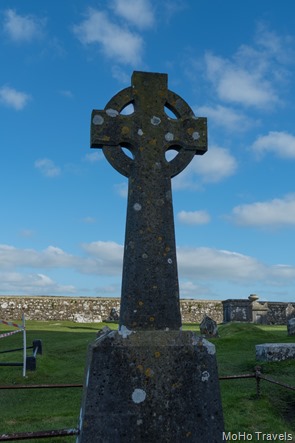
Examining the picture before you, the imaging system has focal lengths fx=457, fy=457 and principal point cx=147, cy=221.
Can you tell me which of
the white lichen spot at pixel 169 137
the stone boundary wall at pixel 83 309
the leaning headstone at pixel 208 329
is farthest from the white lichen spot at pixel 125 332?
the stone boundary wall at pixel 83 309

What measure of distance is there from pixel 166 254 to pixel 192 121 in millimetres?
1546

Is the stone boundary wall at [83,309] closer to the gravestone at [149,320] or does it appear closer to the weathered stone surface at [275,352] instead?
the weathered stone surface at [275,352]

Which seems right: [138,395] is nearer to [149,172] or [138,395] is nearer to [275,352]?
[149,172]

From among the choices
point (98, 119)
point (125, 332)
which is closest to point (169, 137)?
point (98, 119)

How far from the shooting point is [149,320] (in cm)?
431

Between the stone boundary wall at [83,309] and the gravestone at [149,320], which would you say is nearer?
the gravestone at [149,320]

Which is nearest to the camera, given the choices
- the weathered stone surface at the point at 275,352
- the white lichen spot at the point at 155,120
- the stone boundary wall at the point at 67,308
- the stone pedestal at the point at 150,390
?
the stone pedestal at the point at 150,390

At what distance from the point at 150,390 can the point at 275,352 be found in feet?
27.9

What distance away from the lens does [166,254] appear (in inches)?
178

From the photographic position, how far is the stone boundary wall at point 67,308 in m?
31.0

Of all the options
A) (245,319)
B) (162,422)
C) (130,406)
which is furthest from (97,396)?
(245,319)

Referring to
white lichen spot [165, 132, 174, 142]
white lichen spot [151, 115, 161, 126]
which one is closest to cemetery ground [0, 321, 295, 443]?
white lichen spot [165, 132, 174, 142]

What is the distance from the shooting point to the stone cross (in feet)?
14.3

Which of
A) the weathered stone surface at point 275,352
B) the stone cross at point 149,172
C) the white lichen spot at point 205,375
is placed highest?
the stone cross at point 149,172
